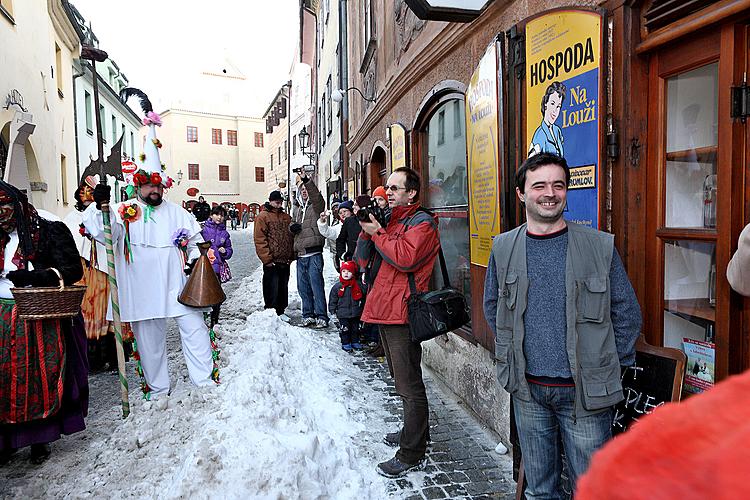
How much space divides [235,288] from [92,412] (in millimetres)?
7607

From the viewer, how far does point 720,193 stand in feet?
7.55

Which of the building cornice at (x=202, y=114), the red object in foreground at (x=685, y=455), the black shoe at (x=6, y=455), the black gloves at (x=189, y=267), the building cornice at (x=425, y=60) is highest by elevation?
the building cornice at (x=202, y=114)

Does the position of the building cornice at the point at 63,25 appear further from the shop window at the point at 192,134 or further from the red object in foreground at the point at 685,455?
the shop window at the point at 192,134

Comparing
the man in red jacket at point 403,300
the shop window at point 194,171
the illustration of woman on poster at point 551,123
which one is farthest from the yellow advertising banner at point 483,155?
the shop window at point 194,171

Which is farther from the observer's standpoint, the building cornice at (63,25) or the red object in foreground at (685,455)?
the building cornice at (63,25)

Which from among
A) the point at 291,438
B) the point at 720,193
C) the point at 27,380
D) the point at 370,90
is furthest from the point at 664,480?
the point at 370,90

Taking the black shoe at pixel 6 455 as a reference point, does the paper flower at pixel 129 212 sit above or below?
above

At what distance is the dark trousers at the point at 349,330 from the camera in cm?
670

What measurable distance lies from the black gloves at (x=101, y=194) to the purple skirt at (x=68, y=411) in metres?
0.93

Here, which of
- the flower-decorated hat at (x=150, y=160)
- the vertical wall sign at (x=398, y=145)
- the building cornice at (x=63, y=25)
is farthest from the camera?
the building cornice at (x=63, y=25)

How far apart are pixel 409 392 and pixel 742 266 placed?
7.02 ft

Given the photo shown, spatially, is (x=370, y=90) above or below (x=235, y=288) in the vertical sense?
above

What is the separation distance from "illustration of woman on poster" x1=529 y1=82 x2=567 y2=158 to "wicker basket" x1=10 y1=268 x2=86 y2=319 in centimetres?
325

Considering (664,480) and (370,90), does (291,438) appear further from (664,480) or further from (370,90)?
(370,90)
